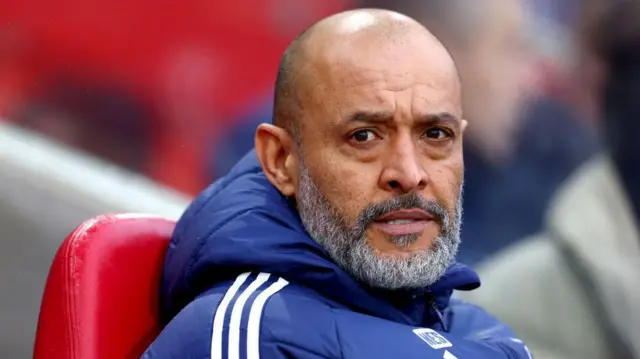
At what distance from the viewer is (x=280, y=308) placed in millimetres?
1053

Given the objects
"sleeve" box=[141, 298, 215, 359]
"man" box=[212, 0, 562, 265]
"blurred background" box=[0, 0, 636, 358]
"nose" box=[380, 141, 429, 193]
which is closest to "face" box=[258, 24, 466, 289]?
"nose" box=[380, 141, 429, 193]

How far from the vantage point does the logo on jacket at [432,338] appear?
3.59ft

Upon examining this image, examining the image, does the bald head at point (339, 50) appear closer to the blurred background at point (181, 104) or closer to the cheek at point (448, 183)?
the cheek at point (448, 183)

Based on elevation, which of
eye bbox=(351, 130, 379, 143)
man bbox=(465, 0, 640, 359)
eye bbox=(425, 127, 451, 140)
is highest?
eye bbox=(425, 127, 451, 140)

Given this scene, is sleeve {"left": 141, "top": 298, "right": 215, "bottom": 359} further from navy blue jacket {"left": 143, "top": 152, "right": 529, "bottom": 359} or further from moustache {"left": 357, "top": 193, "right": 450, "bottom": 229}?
moustache {"left": 357, "top": 193, "right": 450, "bottom": 229}

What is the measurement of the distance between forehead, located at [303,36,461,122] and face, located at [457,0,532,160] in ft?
4.26

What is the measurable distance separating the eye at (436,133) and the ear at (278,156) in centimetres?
17

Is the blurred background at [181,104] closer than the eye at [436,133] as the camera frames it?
No

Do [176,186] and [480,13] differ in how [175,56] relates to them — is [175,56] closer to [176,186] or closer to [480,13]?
[176,186]

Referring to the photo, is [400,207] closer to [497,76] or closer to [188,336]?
[188,336]

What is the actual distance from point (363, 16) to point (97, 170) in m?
0.96

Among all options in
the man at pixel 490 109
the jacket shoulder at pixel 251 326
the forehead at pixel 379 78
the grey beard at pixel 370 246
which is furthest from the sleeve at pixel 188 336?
the man at pixel 490 109

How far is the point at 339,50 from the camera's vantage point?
116 centimetres

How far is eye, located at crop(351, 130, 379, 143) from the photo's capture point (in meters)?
1.14
